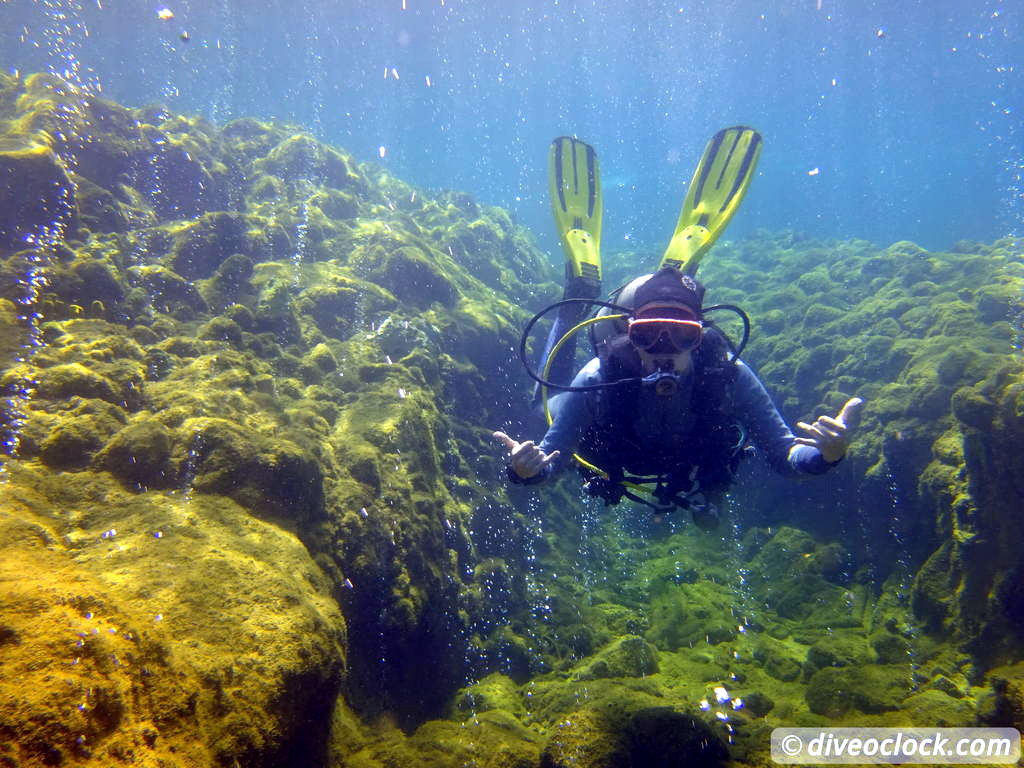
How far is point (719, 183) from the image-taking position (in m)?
7.64

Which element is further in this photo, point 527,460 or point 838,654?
point 838,654

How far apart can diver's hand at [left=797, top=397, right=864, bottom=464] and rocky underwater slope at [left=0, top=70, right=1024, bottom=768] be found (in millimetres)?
1757

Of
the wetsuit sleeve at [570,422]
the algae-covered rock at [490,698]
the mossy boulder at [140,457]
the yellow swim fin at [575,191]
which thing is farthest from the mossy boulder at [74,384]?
the yellow swim fin at [575,191]

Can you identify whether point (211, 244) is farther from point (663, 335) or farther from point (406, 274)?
point (663, 335)

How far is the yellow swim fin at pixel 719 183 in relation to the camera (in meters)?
7.36

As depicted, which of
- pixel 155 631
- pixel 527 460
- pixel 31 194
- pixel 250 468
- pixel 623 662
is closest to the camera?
pixel 155 631

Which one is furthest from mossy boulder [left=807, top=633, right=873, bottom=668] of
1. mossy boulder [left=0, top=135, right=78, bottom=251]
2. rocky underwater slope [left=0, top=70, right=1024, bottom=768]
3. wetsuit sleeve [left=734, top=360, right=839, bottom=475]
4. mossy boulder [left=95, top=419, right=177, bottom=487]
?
mossy boulder [left=0, top=135, right=78, bottom=251]

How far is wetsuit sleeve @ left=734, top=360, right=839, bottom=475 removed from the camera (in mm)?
4070

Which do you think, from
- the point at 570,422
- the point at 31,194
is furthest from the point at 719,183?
the point at 31,194

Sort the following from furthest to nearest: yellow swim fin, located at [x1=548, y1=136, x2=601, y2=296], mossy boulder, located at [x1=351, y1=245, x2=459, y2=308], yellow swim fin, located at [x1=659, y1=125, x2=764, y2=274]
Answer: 1. mossy boulder, located at [x1=351, y1=245, x2=459, y2=308]
2. yellow swim fin, located at [x1=548, y1=136, x2=601, y2=296]
3. yellow swim fin, located at [x1=659, y1=125, x2=764, y2=274]

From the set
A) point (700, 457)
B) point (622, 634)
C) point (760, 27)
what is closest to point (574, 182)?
point (700, 457)

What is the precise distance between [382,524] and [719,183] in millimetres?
7365

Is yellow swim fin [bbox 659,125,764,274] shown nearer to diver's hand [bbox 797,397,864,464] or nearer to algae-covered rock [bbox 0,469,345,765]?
diver's hand [bbox 797,397,864,464]

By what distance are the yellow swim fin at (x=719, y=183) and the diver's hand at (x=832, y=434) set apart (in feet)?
14.4
